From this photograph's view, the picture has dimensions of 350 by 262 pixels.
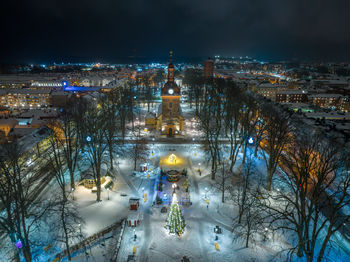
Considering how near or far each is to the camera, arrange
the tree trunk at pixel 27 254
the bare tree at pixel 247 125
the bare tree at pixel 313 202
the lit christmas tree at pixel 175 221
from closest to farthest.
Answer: the bare tree at pixel 313 202 < the tree trunk at pixel 27 254 < the lit christmas tree at pixel 175 221 < the bare tree at pixel 247 125

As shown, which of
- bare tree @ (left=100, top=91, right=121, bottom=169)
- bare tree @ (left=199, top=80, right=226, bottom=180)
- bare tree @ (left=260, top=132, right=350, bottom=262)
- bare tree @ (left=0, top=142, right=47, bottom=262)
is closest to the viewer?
bare tree @ (left=0, top=142, right=47, bottom=262)

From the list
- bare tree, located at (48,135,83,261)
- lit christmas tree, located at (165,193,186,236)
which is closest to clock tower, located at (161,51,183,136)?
bare tree, located at (48,135,83,261)

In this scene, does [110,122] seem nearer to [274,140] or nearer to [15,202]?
[15,202]

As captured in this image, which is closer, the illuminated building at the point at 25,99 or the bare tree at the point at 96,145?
the bare tree at the point at 96,145

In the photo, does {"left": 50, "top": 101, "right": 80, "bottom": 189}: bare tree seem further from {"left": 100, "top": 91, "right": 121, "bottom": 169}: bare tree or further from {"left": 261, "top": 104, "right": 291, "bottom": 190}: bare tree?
{"left": 261, "top": 104, "right": 291, "bottom": 190}: bare tree

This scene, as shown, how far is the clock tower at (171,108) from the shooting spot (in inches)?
1560

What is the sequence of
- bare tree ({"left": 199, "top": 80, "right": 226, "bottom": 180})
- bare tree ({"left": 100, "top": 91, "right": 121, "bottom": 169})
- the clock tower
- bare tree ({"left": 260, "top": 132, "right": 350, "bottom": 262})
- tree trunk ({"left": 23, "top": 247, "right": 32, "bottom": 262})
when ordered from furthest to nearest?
the clock tower, bare tree ({"left": 100, "top": 91, "right": 121, "bottom": 169}), bare tree ({"left": 199, "top": 80, "right": 226, "bottom": 180}), tree trunk ({"left": 23, "top": 247, "right": 32, "bottom": 262}), bare tree ({"left": 260, "top": 132, "right": 350, "bottom": 262})

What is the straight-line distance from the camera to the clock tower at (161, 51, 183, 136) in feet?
130

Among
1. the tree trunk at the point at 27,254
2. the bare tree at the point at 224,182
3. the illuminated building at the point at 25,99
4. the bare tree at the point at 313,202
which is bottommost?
the bare tree at the point at 224,182

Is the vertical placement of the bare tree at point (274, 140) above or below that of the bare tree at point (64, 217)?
above

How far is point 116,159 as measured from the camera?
30.4 meters

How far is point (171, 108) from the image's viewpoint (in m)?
40.8

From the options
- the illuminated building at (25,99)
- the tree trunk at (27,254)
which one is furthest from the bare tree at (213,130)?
the illuminated building at (25,99)

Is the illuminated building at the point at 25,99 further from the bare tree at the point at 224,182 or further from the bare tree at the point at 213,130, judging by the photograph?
the bare tree at the point at 224,182
